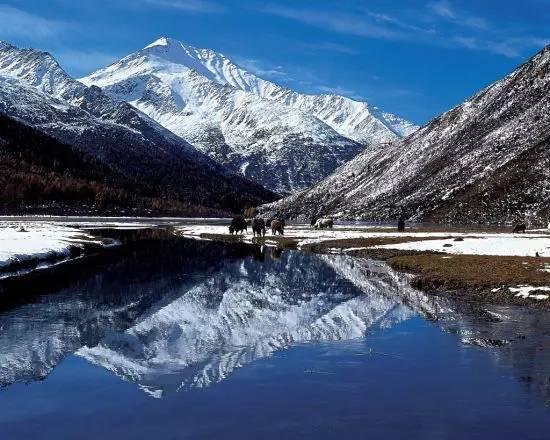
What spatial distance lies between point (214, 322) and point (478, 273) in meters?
19.6

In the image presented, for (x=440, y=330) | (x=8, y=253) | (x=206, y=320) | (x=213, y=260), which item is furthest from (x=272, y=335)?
(x=213, y=260)

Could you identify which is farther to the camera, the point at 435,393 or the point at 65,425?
the point at 435,393

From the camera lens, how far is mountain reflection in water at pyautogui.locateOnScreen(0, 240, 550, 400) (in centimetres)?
2094

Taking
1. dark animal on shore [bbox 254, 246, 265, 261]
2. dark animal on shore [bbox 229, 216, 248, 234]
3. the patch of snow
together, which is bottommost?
dark animal on shore [bbox 254, 246, 265, 261]

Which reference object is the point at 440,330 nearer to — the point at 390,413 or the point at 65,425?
the point at 390,413

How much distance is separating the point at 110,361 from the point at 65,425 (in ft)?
21.4

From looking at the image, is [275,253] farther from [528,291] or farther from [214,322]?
[214,322]

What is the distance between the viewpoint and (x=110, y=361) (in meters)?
21.8

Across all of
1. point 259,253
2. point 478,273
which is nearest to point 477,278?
point 478,273

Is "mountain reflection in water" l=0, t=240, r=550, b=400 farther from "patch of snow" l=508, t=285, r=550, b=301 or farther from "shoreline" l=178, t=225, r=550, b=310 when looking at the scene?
"patch of snow" l=508, t=285, r=550, b=301

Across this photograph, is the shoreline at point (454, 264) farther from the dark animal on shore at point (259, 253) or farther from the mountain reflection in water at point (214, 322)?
the dark animal on shore at point (259, 253)

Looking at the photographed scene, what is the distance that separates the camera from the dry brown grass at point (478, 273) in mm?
35656

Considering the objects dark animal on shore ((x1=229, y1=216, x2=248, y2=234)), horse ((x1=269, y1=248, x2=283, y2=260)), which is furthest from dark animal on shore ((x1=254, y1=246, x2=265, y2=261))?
dark animal on shore ((x1=229, y1=216, x2=248, y2=234))

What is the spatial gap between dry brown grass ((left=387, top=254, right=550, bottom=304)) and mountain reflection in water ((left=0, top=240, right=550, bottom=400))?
210cm
